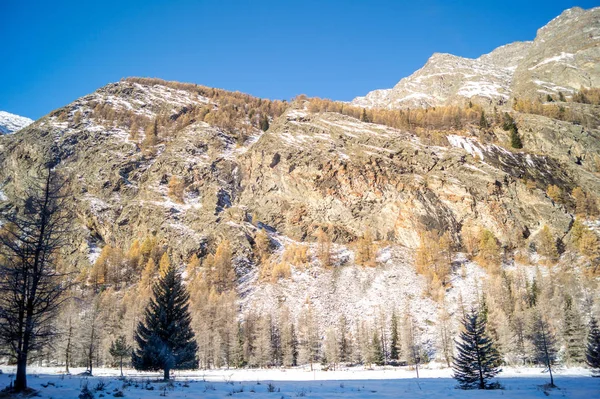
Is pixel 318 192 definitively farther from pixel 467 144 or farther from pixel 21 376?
pixel 21 376

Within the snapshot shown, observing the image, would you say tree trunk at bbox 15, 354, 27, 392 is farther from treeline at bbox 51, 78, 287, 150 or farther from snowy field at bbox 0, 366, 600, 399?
treeline at bbox 51, 78, 287, 150

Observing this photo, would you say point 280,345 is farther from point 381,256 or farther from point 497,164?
point 497,164

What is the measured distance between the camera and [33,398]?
41.7ft

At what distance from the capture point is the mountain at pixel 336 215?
73312mm

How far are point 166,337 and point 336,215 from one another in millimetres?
89458

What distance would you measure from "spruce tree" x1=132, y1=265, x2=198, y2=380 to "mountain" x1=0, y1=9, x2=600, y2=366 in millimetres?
38270

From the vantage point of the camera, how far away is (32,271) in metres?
15.8

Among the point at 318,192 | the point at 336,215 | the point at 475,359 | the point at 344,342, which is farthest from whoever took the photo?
the point at 318,192

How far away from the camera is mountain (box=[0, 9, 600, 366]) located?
7331 cm

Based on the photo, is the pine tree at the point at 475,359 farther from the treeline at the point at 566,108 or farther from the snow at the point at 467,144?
the treeline at the point at 566,108

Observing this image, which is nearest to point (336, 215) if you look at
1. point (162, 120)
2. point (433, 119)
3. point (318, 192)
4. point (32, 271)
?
point (318, 192)

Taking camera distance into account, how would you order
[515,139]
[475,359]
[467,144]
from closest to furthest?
[475,359] → [467,144] → [515,139]

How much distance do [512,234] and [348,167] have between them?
5246 centimetres

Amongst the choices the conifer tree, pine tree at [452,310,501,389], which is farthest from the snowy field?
the conifer tree
